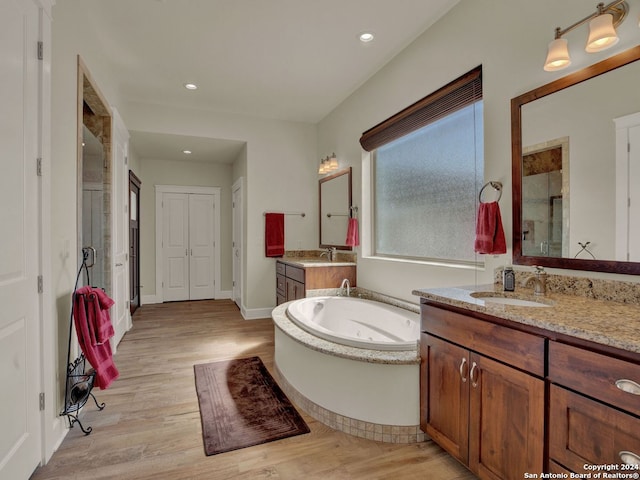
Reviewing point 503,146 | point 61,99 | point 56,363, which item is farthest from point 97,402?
point 503,146

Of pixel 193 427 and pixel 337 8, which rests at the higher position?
pixel 337 8

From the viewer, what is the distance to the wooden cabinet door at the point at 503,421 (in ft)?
4.14

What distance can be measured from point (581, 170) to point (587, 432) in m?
1.19

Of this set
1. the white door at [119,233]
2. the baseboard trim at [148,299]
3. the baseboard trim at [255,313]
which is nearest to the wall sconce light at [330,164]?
the baseboard trim at [255,313]

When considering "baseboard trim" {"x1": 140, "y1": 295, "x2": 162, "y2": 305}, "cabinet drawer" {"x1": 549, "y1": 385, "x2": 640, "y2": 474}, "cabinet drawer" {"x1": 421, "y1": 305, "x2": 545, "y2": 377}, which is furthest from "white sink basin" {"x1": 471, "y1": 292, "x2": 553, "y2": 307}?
"baseboard trim" {"x1": 140, "y1": 295, "x2": 162, "y2": 305}

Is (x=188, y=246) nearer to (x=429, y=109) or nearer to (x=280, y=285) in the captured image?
(x=280, y=285)

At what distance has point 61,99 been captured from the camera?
1976mm

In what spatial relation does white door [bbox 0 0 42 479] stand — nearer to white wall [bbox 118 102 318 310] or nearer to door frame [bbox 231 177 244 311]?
white wall [bbox 118 102 318 310]

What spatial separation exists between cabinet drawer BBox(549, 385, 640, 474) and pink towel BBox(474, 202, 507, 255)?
101 cm

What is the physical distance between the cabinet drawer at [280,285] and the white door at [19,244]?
9.41ft

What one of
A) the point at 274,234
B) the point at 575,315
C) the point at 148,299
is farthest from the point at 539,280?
the point at 148,299

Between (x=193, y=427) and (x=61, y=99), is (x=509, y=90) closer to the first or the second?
(x=61, y=99)

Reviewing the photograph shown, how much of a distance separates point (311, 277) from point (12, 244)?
8.49ft

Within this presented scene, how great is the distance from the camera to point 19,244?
5.05 feet
